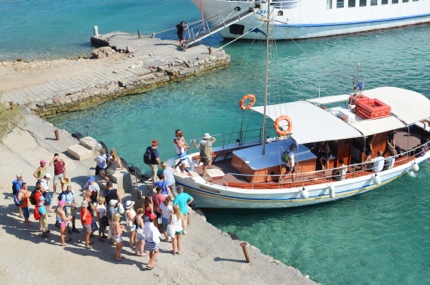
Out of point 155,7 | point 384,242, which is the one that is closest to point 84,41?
point 155,7

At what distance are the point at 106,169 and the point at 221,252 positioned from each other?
5.50 m

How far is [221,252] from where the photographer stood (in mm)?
15945

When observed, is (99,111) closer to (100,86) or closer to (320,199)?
(100,86)

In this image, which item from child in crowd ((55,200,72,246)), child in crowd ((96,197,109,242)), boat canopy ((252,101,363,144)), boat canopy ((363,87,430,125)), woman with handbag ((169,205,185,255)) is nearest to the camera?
woman with handbag ((169,205,185,255))

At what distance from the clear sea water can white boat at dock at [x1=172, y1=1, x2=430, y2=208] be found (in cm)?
91

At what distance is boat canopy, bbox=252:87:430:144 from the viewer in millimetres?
19625

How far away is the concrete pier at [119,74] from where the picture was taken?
3069 centimetres

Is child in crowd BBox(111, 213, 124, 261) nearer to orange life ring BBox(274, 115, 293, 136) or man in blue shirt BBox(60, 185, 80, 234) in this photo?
man in blue shirt BBox(60, 185, 80, 234)

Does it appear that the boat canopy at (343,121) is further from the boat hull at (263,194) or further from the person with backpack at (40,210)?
the person with backpack at (40,210)

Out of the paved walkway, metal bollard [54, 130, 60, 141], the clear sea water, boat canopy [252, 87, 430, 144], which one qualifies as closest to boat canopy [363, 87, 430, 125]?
boat canopy [252, 87, 430, 144]

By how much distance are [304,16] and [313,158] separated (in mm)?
24918

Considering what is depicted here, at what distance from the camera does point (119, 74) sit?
111 feet

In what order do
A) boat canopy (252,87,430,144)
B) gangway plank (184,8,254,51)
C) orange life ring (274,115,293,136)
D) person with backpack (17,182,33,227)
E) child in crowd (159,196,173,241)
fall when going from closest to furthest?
child in crowd (159,196,173,241)
person with backpack (17,182,33,227)
orange life ring (274,115,293,136)
boat canopy (252,87,430,144)
gangway plank (184,8,254,51)

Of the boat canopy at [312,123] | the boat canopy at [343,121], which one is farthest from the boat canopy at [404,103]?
the boat canopy at [312,123]
